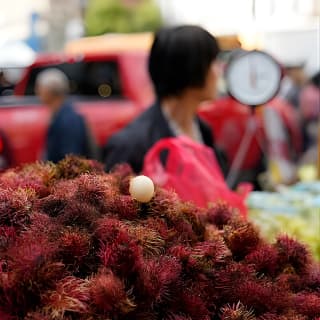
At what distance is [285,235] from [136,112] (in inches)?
152

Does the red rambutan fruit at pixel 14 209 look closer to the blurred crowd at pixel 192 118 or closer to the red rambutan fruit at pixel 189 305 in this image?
the red rambutan fruit at pixel 189 305

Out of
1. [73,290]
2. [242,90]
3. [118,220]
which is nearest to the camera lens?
[73,290]

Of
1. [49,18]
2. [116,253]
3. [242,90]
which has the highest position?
[116,253]

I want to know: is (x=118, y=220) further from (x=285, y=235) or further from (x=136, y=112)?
(x=136, y=112)

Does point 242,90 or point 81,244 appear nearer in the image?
point 81,244

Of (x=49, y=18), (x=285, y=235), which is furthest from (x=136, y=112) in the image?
(x=49, y=18)

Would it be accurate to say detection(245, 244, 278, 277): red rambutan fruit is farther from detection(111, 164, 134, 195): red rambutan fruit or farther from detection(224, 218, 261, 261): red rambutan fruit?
detection(111, 164, 134, 195): red rambutan fruit

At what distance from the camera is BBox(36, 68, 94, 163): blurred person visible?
4.06m

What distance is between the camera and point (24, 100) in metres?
5.22

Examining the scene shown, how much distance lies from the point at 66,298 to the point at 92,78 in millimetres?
4653

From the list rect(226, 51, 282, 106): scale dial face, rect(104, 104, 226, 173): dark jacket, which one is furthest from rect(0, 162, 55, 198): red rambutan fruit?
rect(226, 51, 282, 106): scale dial face

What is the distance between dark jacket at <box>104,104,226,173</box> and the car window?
3.01 m

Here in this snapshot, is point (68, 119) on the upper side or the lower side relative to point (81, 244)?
lower

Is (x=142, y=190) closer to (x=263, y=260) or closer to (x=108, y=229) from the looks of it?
(x=108, y=229)
